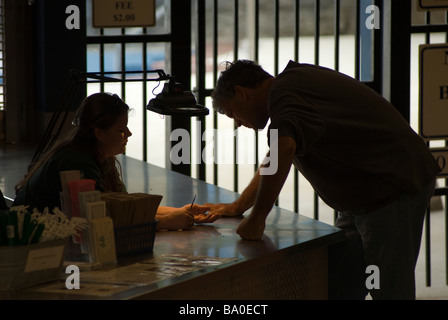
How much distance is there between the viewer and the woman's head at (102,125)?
2760 mm

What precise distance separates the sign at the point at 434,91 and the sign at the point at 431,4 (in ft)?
0.73

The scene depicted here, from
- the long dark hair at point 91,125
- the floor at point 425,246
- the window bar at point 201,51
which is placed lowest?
the floor at point 425,246

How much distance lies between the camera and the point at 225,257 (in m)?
2.32

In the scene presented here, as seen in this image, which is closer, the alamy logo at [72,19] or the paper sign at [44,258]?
the paper sign at [44,258]

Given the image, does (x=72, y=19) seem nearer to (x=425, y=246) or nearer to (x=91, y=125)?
(x=91, y=125)

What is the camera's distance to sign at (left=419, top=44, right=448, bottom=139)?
14.6 feet

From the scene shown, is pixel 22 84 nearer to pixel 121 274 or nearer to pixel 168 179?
pixel 168 179

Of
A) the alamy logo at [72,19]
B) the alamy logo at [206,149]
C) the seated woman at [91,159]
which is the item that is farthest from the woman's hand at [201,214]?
the alamy logo at [72,19]

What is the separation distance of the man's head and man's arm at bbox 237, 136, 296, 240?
0.39m

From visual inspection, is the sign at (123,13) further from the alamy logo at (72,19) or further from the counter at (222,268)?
the counter at (222,268)

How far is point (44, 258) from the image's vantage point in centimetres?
204

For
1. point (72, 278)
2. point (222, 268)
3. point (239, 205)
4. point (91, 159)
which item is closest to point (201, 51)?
point (239, 205)
